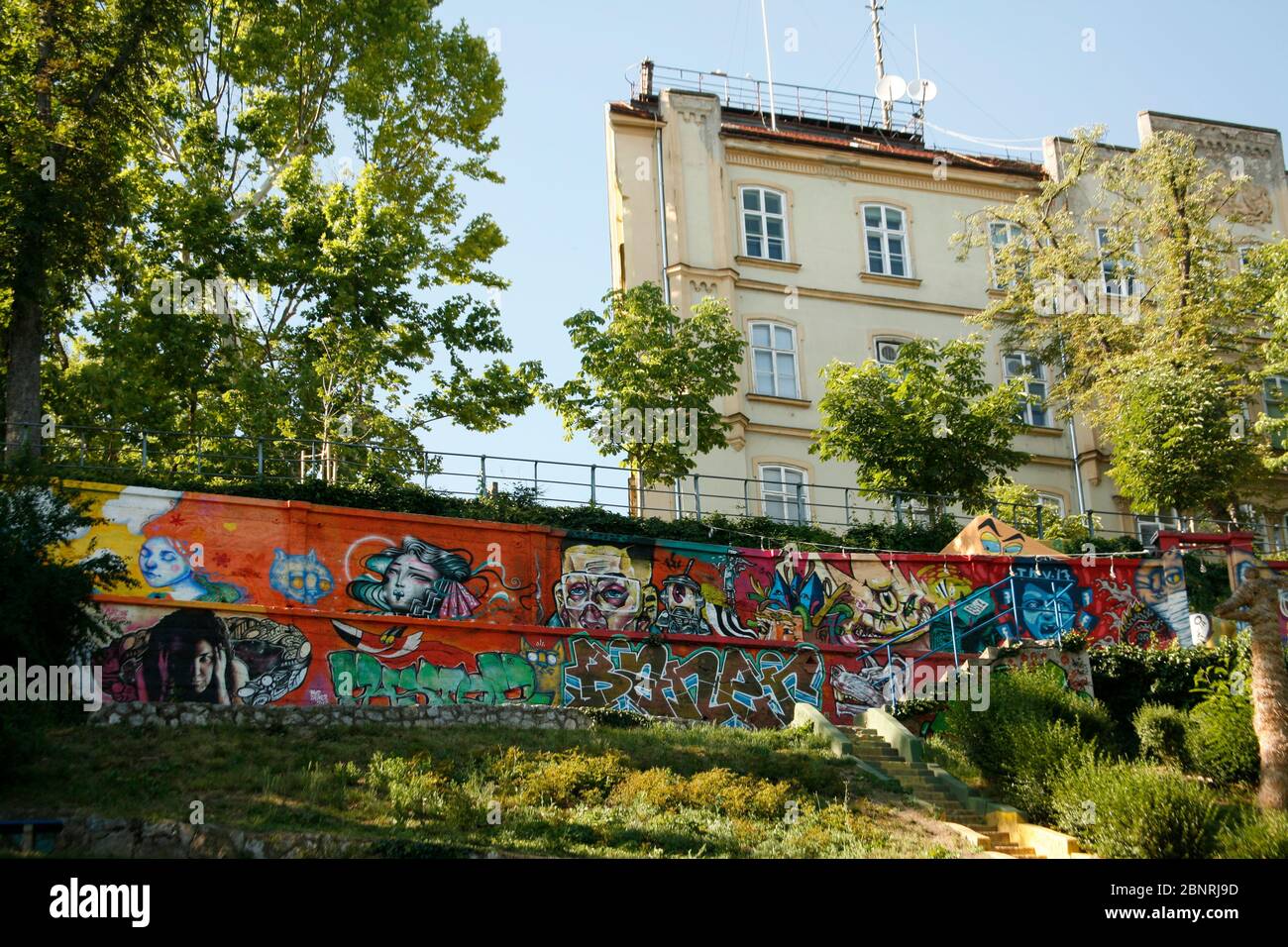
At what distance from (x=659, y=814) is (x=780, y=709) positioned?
25.5 ft

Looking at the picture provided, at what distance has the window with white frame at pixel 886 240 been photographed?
4044 centimetres

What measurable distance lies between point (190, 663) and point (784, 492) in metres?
17.2

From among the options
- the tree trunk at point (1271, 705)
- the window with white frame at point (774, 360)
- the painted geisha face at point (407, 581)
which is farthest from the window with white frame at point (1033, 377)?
the painted geisha face at point (407, 581)

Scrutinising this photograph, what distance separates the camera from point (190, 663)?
23094 mm

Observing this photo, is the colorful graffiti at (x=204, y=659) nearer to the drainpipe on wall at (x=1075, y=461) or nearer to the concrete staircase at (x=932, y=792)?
the concrete staircase at (x=932, y=792)

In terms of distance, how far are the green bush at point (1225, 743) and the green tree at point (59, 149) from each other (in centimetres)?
2155

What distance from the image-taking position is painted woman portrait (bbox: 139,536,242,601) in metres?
23.6

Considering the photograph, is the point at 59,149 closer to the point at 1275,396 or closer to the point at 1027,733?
the point at 1027,733

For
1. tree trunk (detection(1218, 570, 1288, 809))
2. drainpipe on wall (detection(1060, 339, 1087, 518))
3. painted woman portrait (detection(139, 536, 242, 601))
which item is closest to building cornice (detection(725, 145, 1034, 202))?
drainpipe on wall (detection(1060, 339, 1087, 518))

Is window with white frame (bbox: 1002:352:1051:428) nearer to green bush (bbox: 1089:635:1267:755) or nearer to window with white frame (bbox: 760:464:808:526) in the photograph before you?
window with white frame (bbox: 760:464:808:526)

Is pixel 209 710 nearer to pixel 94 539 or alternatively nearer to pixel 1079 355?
pixel 94 539

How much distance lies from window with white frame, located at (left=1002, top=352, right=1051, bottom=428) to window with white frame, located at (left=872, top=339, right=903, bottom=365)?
3.17 m

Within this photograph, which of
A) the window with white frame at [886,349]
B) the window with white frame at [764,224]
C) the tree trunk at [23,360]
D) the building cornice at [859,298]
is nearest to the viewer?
the tree trunk at [23,360]
